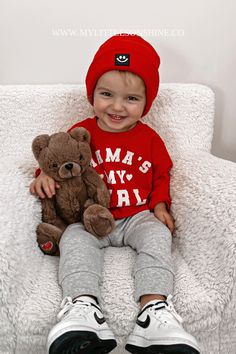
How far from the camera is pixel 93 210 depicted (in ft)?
3.80

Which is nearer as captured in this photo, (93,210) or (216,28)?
(93,210)

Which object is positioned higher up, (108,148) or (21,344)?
(108,148)

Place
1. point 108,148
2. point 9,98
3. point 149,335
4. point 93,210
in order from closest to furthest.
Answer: point 149,335 → point 93,210 → point 108,148 → point 9,98

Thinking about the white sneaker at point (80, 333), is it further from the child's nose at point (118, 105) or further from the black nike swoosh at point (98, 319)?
the child's nose at point (118, 105)

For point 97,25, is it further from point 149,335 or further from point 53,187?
point 149,335

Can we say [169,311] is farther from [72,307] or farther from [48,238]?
[48,238]

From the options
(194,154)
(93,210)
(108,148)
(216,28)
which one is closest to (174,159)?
(194,154)

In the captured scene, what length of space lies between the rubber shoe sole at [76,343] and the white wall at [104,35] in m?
0.95

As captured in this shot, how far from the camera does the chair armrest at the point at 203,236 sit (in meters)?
0.96

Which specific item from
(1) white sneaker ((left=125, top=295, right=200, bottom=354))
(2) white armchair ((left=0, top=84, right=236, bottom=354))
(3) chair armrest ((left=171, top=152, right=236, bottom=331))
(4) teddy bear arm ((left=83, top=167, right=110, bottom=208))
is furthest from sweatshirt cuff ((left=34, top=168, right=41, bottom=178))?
(1) white sneaker ((left=125, top=295, right=200, bottom=354))

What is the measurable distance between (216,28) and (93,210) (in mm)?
806

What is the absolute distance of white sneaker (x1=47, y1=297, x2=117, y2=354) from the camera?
0.85 m

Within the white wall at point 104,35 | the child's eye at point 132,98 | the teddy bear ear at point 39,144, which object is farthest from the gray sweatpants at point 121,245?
the white wall at point 104,35

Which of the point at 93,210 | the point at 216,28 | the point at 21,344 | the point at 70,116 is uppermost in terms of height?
the point at 216,28
